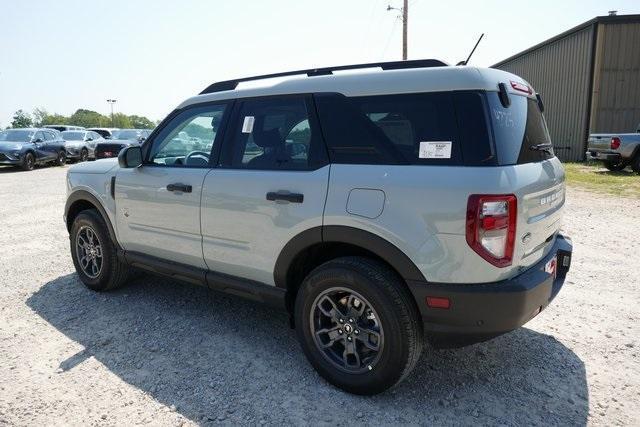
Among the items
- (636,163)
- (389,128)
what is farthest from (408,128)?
(636,163)

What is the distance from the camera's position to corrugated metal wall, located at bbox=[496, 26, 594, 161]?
18.6 m

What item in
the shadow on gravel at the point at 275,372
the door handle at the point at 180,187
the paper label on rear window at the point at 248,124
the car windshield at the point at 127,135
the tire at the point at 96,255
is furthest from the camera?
the car windshield at the point at 127,135

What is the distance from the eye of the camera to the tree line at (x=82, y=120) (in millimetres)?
84000

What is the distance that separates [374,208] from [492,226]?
625 millimetres

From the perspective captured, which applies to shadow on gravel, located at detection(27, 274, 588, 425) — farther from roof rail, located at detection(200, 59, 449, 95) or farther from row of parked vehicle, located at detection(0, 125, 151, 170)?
row of parked vehicle, located at detection(0, 125, 151, 170)

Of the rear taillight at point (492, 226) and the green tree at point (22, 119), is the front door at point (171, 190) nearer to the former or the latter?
the rear taillight at point (492, 226)

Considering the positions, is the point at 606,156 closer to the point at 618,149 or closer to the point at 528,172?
the point at 618,149

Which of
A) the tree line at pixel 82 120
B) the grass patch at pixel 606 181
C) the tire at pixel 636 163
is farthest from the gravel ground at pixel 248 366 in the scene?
the tree line at pixel 82 120

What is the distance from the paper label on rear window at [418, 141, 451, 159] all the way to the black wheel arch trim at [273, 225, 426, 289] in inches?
20.3

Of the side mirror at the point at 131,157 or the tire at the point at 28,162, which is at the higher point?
the side mirror at the point at 131,157

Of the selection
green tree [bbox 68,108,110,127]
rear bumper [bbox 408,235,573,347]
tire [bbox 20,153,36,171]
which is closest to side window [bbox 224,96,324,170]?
rear bumper [bbox 408,235,573,347]

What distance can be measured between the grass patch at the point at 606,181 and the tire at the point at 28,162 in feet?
60.2

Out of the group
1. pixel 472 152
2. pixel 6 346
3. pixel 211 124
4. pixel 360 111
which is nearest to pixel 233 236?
pixel 211 124

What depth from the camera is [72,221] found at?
4.80m
